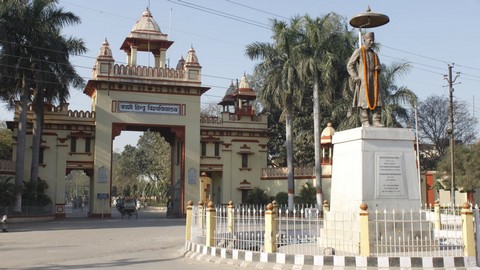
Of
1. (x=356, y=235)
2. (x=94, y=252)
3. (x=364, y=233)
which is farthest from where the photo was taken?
(x=94, y=252)

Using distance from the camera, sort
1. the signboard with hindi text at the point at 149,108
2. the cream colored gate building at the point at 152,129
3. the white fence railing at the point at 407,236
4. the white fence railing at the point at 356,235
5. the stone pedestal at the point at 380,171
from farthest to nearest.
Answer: the signboard with hindi text at the point at 149,108, the cream colored gate building at the point at 152,129, the stone pedestal at the point at 380,171, the white fence railing at the point at 356,235, the white fence railing at the point at 407,236

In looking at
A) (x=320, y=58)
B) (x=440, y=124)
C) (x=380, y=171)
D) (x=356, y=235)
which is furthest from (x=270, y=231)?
(x=440, y=124)

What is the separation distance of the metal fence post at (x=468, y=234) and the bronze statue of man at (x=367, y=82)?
10.5 feet

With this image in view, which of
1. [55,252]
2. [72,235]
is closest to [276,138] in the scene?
[72,235]

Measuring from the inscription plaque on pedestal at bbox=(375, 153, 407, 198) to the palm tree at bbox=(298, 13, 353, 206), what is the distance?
19601 millimetres

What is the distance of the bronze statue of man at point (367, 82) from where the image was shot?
42.0 ft

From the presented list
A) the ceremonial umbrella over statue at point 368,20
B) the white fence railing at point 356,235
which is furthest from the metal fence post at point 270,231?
the ceremonial umbrella over statue at point 368,20

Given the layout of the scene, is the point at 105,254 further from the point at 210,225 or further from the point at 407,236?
the point at 407,236

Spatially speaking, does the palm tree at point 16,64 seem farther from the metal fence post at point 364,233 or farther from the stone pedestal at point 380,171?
the metal fence post at point 364,233

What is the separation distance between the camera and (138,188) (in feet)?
254

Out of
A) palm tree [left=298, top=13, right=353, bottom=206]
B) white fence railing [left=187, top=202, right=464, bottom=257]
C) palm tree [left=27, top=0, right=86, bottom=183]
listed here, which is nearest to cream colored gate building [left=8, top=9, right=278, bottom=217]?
palm tree [left=27, top=0, right=86, bottom=183]

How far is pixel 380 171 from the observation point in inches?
468

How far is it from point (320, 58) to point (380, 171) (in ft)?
69.8

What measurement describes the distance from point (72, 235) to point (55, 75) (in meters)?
13.0
